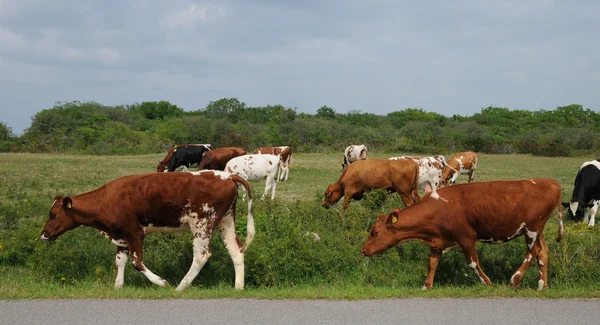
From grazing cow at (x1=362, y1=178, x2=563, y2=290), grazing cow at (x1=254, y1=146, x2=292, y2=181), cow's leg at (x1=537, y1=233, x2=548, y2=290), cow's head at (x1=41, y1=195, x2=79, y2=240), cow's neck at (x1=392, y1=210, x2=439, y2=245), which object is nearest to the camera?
cow's leg at (x1=537, y1=233, x2=548, y2=290)

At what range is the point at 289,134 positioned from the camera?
5944 cm

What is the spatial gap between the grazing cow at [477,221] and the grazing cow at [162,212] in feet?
6.56

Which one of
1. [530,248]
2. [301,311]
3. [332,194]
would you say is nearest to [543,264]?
[530,248]

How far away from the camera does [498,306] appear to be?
6559 mm

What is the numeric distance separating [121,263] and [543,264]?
5711 millimetres

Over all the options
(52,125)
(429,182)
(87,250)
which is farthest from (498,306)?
(52,125)

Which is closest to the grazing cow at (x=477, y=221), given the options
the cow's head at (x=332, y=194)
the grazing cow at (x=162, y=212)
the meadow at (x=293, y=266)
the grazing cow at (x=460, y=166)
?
the meadow at (x=293, y=266)

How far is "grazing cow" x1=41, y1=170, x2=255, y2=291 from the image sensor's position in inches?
320

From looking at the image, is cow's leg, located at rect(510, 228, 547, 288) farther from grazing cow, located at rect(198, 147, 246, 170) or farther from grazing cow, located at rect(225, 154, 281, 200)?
grazing cow, located at rect(198, 147, 246, 170)

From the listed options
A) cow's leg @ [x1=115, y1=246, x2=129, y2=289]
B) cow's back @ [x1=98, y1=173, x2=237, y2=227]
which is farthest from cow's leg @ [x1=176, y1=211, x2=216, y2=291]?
cow's leg @ [x1=115, y1=246, x2=129, y2=289]

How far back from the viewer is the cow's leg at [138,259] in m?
8.12

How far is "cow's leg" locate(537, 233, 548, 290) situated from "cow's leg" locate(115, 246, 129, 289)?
5.59m

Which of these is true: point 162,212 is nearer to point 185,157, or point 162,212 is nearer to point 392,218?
point 392,218

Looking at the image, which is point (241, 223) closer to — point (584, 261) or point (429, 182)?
point (584, 261)
